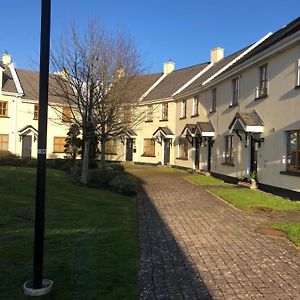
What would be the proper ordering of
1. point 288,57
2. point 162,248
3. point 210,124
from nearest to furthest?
point 162,248, point 288,57, point 210,124

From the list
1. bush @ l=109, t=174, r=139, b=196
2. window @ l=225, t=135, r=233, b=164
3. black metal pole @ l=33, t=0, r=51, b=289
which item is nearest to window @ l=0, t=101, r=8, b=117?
window @ l=225, t=135, r=233, b=164

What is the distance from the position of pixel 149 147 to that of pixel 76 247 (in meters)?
29.6

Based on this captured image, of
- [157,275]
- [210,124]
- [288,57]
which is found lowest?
[157,275]

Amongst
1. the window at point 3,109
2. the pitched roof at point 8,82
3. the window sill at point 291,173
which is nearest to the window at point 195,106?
the window sill at point 291,173

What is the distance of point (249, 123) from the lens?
58.3 ft

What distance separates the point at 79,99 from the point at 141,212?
7898 mm

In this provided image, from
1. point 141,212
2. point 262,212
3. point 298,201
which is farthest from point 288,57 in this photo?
point 141,212

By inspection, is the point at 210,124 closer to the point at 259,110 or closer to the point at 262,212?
the point at 259,110

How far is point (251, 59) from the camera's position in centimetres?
1856

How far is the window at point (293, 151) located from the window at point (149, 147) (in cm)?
2113

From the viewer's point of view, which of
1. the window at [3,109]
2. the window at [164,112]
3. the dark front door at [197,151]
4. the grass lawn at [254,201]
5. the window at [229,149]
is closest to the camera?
the grass lawn at [254,201]

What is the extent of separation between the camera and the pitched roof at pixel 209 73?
2943 centimetres

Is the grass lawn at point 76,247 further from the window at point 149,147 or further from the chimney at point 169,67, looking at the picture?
the chimney at point 169,67

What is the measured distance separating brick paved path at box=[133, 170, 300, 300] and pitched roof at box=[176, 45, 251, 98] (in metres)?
18.3
